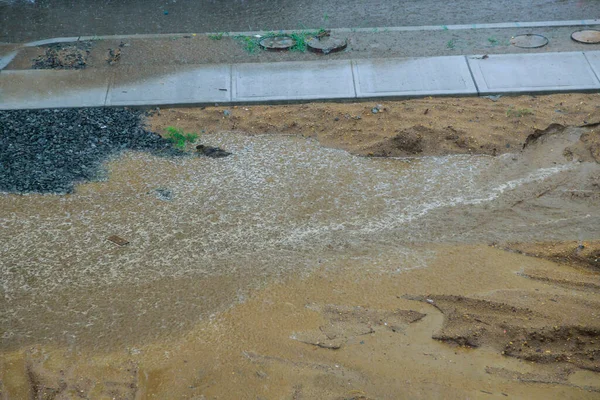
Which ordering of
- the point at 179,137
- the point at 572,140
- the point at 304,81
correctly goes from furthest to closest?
the point at 304,81 < the point at 179,137 < the point at 572,140

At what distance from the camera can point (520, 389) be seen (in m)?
4.88

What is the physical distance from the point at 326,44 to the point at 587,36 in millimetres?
3899

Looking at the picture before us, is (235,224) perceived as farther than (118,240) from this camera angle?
Yes

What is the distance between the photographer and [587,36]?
10.2 meters

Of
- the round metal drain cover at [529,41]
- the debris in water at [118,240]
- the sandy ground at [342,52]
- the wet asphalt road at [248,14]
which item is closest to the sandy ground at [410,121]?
the sandy ground at [342,52]

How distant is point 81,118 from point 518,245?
563cm

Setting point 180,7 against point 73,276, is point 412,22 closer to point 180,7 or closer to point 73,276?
point 180,7

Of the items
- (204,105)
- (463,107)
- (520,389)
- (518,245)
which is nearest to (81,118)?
(204,105)

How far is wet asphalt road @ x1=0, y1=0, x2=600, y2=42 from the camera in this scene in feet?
36.9

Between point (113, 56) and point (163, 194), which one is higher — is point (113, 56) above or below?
above

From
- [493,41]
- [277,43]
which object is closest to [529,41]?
[493,41]

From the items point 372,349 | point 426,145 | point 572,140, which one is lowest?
point 372,349

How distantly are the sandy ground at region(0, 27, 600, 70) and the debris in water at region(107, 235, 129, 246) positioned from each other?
3.85 metres

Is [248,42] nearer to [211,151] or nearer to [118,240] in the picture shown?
[211,151]
